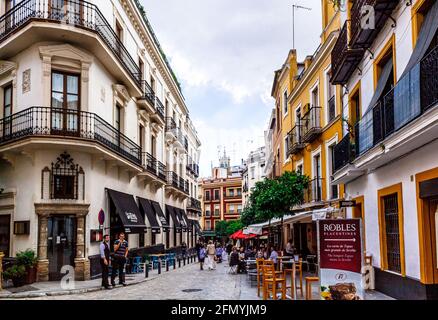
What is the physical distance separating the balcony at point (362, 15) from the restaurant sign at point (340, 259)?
6.37 meters

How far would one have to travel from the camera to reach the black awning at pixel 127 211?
19.9m

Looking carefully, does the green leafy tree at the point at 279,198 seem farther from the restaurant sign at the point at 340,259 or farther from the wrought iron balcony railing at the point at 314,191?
the restaurant sign at the point at 340,259

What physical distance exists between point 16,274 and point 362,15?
12889 mm

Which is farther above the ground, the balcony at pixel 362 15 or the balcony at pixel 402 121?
the balcony at pixel 362 15

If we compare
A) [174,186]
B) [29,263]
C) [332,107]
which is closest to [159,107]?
[174,186]

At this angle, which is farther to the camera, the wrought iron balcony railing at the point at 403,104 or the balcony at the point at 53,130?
the balcony at the point at 53,130

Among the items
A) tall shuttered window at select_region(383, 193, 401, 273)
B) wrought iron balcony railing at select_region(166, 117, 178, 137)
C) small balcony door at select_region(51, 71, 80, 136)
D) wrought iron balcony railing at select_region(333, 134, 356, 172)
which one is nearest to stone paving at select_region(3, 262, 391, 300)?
tall shuttered window at select_region(383, 193, 401, 273)

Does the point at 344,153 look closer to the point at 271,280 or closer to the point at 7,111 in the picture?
the point at 271,280

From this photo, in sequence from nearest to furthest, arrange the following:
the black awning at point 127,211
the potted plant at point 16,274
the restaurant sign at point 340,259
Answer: the restaurant sign at point 340,259, the potted plant at point 16,274, the black awning at point 127,211

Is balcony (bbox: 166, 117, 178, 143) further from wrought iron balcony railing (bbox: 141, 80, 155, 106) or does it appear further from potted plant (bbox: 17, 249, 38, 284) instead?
potted plant (bbox: 17, 249, 38, 284)

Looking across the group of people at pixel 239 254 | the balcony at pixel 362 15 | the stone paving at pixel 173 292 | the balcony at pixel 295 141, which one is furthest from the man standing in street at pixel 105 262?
the balcony at pixel 295 141

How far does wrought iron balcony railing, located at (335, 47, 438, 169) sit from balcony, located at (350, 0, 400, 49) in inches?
83.9
